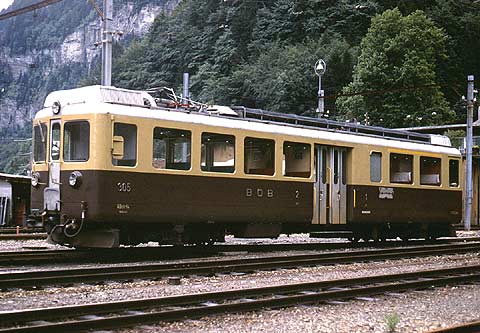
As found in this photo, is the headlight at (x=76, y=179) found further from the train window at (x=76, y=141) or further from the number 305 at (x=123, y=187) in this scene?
the number 305 at (x=123, y=187)

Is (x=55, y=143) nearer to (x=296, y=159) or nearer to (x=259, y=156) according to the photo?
(x=259, y=156)

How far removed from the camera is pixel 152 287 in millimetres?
11242

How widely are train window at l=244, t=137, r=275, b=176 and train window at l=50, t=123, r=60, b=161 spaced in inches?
162

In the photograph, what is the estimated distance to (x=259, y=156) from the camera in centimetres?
1702

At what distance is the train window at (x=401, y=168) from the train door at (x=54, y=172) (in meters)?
9.54

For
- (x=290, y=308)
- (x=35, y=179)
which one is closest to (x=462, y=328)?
(x=290, y=308)

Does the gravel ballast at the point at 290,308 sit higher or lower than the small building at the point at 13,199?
lower

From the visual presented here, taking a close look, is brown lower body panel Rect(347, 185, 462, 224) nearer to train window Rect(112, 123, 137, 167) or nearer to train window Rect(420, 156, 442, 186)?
train window Rect(420, 156, 442, 186)

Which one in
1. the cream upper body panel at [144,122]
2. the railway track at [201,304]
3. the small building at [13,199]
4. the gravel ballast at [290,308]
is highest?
the cream upper body panel at [144,122]

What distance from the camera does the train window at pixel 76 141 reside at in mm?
14445

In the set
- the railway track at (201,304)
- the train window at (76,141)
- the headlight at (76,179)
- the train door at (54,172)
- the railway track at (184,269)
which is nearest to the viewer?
the railway track at (201,304)

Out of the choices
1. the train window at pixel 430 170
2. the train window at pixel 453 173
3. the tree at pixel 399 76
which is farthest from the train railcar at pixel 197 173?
the tree at pixel 399 76

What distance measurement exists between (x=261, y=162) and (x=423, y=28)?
48.9m

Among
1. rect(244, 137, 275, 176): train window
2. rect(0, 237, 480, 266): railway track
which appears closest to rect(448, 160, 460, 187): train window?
rect(0, 237, 480, 266): railway track
